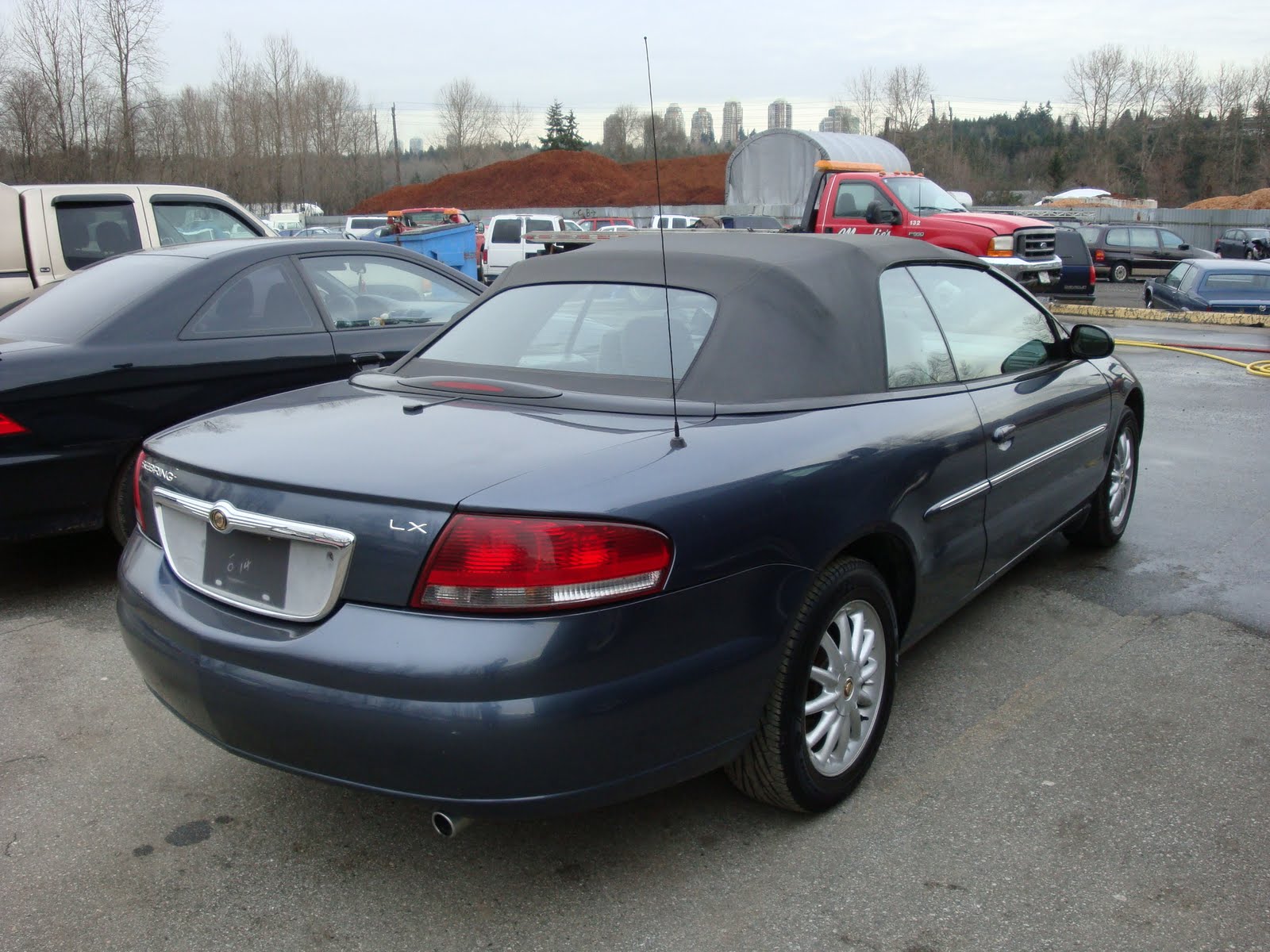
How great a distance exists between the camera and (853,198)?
15898mm

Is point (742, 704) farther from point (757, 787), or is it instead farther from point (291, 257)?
point (291, 257)

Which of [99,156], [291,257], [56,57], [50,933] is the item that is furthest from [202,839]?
[56,57]

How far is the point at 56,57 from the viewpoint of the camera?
30219 millimetres

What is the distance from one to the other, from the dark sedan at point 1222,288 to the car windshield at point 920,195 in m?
4.40

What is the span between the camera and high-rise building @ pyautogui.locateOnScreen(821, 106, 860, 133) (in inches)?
2667

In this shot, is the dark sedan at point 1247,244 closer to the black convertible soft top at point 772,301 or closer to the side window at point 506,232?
the side window at point 506,232

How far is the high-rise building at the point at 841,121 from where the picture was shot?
67750 mm

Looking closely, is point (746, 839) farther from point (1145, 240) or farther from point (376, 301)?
point (1145, 240)

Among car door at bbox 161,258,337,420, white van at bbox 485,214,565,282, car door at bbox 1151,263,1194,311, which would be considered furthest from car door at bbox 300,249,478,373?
white van at bbox 485,214,565,282

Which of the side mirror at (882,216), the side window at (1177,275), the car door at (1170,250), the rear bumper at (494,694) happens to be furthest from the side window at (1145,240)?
the rear bumper at (494,694)

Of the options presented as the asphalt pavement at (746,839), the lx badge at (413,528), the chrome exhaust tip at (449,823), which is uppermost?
the lx badge at (413,528)

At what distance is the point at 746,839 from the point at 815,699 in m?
0.42

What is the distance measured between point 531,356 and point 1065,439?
2.30 metres

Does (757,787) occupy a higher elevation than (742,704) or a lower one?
lower
